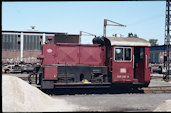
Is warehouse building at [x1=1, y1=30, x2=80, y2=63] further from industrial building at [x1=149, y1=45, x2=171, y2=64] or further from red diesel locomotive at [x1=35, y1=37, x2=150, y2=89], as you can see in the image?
red diesel locomotive at [x1=35, y1=37, x2=150, y2=89]

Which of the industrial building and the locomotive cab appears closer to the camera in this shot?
the locomotive cab

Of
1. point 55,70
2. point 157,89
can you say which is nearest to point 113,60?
point 55,70

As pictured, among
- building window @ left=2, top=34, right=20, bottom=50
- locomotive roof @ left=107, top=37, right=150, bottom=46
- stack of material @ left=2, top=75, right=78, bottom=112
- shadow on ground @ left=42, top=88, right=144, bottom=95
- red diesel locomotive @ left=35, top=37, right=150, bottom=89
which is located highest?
building window @ left=2, top=34, right=20, bottom=50

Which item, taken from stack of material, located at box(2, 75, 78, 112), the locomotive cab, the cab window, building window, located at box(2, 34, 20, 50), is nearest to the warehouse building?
building window, located at box(2, 34, 20, 50)

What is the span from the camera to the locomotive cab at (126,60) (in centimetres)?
1465

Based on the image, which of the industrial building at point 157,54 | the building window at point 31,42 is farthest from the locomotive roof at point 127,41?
the industrial building at point 157,54

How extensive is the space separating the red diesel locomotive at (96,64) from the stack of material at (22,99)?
2.96m

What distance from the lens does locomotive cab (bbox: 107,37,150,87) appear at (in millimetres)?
14648

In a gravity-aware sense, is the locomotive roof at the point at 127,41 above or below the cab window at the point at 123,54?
above

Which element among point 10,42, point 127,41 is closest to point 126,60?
point 127,41

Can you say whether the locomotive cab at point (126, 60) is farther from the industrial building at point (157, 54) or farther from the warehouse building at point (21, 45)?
the industrial building at point (157, 54)

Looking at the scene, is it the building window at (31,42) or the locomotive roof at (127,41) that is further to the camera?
the building window at (31,42)

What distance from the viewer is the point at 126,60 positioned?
1476cm

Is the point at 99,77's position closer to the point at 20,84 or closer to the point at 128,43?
the point at 128,43
